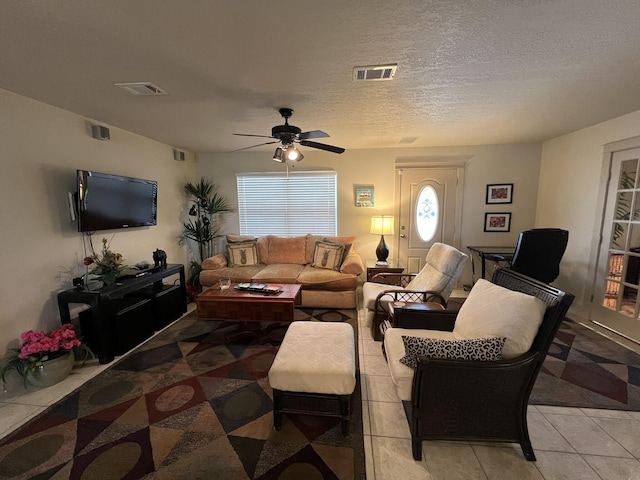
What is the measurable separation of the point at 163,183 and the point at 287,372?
3.60m

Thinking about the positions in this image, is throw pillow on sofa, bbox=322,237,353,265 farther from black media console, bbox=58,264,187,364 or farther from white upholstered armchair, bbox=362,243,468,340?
black media console, bbox=58,264,187,364

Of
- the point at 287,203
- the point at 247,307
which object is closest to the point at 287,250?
the point at 287,203

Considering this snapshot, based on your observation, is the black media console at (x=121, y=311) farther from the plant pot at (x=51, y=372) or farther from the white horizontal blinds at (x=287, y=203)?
the white horizontal blinds at (x=287, y=203)

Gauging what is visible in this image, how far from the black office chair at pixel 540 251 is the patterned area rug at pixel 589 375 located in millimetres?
759

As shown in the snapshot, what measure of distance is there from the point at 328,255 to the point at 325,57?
2780 millimetres

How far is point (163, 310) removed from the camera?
316 centimetres

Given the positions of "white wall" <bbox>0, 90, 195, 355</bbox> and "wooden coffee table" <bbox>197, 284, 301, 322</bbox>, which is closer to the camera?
"white wall" <bbox>0, 90, 195, 355</bbox>

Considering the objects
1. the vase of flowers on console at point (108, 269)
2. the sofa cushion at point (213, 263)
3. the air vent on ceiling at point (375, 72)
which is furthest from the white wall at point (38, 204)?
the air vent on ceiling at point (375, 72)

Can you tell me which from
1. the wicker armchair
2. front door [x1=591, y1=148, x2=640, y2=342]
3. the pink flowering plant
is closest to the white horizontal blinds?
the pink flowering plant

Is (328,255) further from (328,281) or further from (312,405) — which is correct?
(312,405)

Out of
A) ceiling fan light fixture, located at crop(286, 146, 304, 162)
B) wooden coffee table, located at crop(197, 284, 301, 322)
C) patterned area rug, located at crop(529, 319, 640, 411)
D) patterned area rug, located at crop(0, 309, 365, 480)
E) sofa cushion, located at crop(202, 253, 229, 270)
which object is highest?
ceiling fan light fixture, located at crop(286, 146, 304, 162)

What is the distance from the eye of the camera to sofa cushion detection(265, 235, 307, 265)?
14.5ft

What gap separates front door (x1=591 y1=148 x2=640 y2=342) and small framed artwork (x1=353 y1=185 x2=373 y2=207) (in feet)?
9.45

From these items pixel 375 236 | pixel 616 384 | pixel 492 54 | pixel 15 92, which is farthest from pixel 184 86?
pixel 616 384
